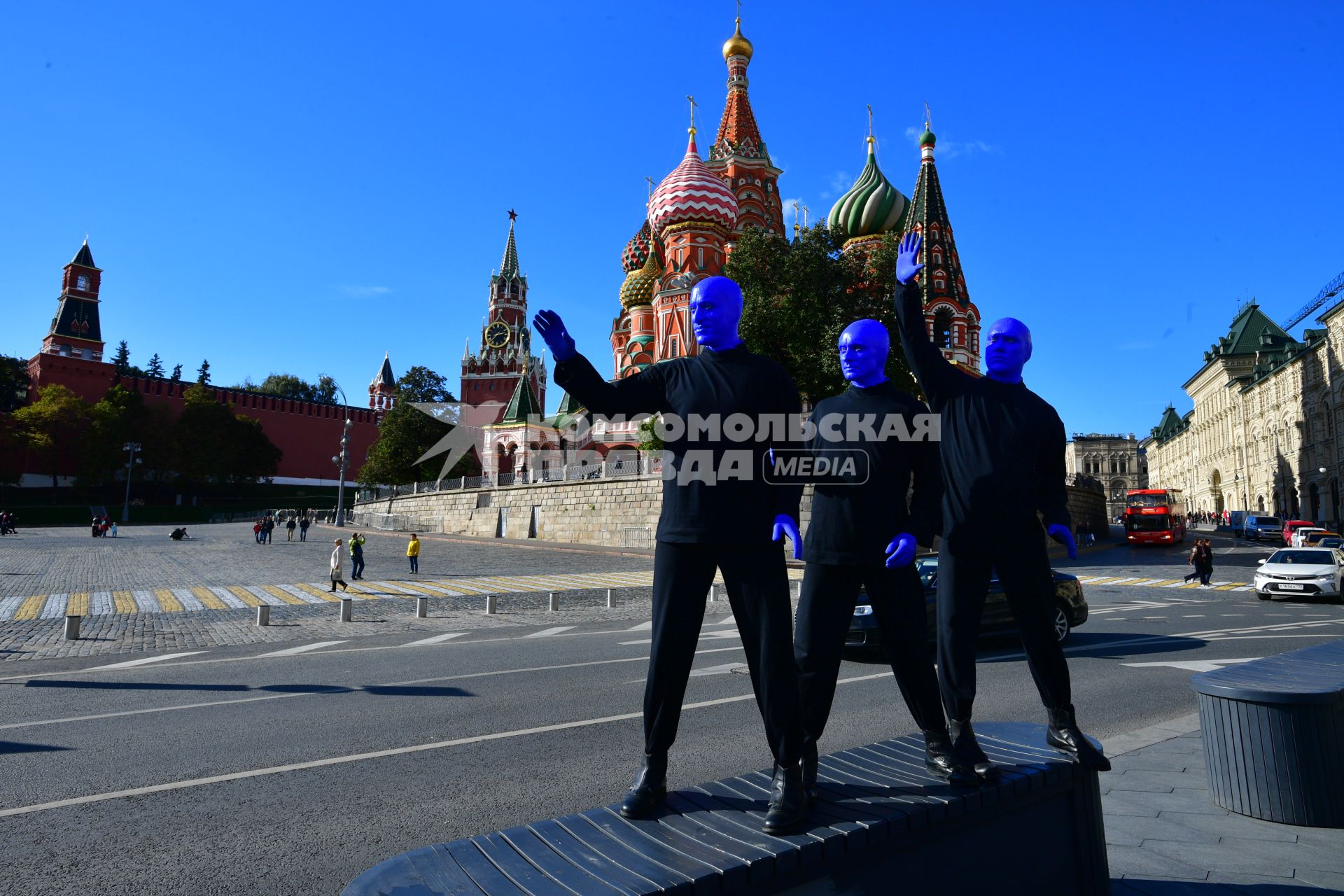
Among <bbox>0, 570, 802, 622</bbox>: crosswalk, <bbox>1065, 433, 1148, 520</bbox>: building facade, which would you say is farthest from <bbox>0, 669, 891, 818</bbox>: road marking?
<bbox>1065, 433, 1148, 520</bbox>: building facade

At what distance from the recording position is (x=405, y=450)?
59219 millimetres

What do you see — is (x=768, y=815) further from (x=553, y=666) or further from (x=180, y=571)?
(x=180, y=571)

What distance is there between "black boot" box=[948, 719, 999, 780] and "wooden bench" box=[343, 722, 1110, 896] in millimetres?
66

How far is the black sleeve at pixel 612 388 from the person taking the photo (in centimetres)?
309

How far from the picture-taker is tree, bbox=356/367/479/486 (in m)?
58.9

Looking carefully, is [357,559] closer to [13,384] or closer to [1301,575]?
[1301,575]

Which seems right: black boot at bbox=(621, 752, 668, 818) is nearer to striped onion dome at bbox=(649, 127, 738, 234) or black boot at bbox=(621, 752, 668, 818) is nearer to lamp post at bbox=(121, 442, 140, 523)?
striped onion dome at bbox=(649, 127, 738, 234)

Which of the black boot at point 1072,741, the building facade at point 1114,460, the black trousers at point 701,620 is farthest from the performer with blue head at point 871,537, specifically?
the building facade at point 1114,460

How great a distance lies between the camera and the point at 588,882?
7.12 feet

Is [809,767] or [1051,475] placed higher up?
[1051,475]

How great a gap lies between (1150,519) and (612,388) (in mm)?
44278

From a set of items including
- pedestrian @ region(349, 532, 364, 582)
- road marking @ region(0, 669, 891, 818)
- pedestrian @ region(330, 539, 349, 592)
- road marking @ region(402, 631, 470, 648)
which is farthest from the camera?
pedestrian @ region(349, 532, 364, 582)

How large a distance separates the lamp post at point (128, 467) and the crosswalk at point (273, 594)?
41296mm

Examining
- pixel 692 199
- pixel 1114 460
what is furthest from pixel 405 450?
pixel 1114 460
